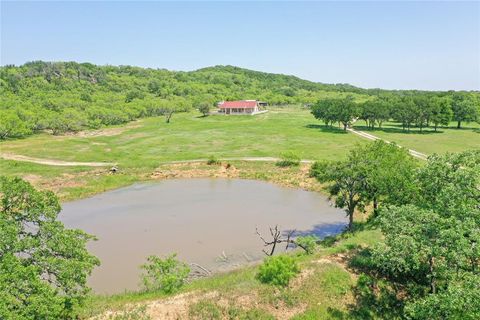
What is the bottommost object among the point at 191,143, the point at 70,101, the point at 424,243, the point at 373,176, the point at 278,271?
the point at 278,271

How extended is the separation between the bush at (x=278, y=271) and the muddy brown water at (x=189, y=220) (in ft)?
21.1

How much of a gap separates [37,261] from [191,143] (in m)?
69.6

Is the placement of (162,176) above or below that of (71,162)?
below

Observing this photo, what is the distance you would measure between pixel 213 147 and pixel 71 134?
44789 mm

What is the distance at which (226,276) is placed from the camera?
26.0m

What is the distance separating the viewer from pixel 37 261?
17438 mm

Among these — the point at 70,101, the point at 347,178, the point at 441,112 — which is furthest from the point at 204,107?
the point at 347,178

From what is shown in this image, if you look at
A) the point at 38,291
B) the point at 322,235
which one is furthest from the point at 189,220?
the point at 38,291

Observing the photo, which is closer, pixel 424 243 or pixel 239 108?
pixel 424 243

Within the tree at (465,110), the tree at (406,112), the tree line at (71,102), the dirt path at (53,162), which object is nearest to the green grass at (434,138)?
the tree at (465,110)

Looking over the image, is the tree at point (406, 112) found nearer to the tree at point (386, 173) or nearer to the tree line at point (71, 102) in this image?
the tree line at point (71, 102)

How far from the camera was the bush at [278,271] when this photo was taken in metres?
23.3

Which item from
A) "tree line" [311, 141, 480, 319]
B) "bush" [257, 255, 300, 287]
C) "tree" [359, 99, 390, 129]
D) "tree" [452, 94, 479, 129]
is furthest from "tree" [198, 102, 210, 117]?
"bush" [257, 255, 300, 287]

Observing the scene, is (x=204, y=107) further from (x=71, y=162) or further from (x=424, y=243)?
(x=424, y=243)
